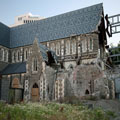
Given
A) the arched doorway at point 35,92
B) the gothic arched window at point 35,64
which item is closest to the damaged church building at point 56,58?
the arched doorway at point 35,92

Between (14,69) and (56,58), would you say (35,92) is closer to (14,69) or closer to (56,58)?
(56,58)

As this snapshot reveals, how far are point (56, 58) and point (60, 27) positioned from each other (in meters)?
6.90

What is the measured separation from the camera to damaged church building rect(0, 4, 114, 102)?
23953 mm

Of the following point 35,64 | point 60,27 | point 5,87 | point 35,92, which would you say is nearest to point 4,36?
point 5,87

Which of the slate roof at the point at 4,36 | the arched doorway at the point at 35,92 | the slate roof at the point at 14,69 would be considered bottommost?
the arched doorway at the point at 35,92

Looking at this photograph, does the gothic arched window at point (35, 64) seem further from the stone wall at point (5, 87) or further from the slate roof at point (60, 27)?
the stone wall at point (5, 87)

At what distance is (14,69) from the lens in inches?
1294

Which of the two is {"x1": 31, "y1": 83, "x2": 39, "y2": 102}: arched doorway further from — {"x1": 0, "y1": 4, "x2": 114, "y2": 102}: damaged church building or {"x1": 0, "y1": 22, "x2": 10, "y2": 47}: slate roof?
{"x1": 0, "y1": 22, "x2": 10, "y2": 47}: slate roof

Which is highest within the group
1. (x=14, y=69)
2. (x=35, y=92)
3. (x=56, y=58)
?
(x=56, y=58)

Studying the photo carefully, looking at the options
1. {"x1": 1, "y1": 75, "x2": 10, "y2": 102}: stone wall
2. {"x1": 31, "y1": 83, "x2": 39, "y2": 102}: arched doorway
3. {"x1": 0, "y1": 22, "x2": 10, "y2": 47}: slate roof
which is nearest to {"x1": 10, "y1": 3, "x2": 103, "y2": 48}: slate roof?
{"x1": 0, "y1": 22, "x2": 10, "y2": 47}: slate roof

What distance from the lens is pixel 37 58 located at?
26.8 m

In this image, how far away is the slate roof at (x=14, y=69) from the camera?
102 ft

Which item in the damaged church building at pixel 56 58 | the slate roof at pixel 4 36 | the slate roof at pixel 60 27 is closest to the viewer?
the damaged church building at pixel 56 58

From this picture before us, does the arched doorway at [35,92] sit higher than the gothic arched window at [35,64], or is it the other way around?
the gothic arched window at [35,64]
